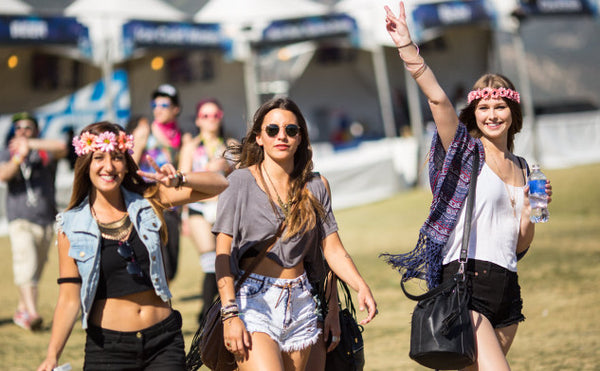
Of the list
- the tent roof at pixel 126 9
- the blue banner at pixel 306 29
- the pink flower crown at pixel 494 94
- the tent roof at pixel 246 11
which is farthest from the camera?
the tent roof at pixel 246 11

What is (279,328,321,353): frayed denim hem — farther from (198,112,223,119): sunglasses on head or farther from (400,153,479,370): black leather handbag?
(198,112,223,119): sunglasses on head

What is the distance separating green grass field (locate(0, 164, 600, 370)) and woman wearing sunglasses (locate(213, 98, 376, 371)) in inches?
94.3

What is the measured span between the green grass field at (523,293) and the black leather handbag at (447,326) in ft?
7.66

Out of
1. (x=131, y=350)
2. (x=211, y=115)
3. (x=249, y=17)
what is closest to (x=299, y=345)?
(x=131, y=350)

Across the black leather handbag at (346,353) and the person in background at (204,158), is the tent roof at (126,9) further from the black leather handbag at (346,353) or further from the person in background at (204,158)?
the black leather handbag at (346,353)

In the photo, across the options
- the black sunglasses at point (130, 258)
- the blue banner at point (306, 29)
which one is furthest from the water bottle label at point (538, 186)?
the blue banner at point (306, 29)

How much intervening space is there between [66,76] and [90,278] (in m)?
17.8

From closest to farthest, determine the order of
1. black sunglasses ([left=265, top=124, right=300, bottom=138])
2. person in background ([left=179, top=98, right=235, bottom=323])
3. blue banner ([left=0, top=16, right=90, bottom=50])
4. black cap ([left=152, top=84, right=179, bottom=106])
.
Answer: black sunglasses ([left=265, top=124, right=300, bottom=138])
person in background ([left=179, top=98, right=235, bottom=323])
black cap ([left=152, top=84, right=179, bottom=106])
blue banner ([left=0, top=16, right=90, bottom=50])

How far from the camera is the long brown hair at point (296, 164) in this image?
3.82m

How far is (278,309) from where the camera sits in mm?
3725

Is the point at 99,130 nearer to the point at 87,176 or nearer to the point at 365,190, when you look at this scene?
the point at 87,176

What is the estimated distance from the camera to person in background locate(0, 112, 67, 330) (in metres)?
7.93

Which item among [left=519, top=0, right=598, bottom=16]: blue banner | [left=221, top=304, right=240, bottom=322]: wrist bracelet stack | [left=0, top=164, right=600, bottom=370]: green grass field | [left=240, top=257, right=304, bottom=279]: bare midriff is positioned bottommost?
[left=0, top=164, right=600, bottom=370]: green grass field

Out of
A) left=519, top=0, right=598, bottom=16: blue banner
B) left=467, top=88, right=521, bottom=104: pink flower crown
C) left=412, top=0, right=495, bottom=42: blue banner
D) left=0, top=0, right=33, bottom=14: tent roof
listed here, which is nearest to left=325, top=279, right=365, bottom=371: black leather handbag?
left=467, top=88, right=521, bottom=104: pink flower crown
